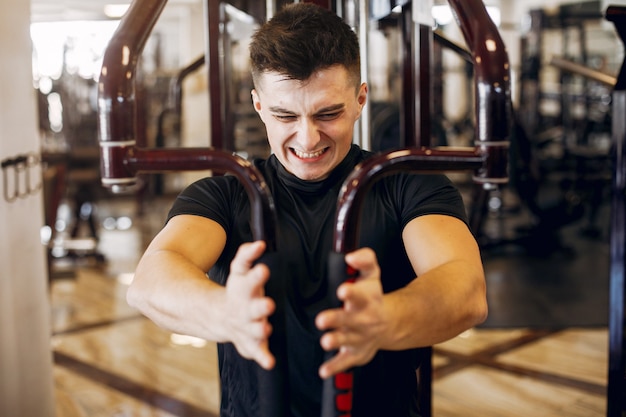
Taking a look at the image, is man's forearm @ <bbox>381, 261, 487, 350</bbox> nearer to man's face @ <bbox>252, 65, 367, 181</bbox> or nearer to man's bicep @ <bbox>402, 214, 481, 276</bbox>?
man's bicep @ <bbox>402, 214, 481, 276</bbox>

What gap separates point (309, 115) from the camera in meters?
1.14

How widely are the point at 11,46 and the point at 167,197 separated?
282 inches

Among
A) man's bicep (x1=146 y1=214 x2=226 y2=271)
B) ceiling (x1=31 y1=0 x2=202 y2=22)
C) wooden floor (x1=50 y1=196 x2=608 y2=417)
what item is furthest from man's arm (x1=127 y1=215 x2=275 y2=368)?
ceiling (x1=31 y1=0 x2=202 y2=22)

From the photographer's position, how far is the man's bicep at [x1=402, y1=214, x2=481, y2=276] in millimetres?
1133

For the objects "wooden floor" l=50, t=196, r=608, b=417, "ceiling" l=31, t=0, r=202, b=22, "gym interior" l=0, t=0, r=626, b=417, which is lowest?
"wooden floor" l=50, t=196, r=608, b=417

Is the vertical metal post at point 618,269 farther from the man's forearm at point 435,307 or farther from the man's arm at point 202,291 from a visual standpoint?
the man's arm at point 202,291

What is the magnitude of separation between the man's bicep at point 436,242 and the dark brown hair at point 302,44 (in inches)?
11.7

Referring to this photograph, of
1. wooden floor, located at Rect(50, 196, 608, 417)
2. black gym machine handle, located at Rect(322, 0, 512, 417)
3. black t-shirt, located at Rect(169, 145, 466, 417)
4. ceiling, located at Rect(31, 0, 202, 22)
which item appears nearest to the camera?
black gym machine handle, located at Rect(322, 0, 512, 417)

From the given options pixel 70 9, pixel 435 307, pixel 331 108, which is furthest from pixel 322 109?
pixel 70 9

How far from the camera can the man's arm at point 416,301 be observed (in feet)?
2.37

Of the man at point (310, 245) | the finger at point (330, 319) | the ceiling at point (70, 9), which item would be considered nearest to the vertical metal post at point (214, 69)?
the man at point (310, 245)

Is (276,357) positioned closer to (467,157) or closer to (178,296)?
(178,296)

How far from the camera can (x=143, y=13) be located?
88 centimetres

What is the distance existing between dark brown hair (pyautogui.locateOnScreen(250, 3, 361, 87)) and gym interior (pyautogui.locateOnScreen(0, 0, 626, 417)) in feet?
0.62
